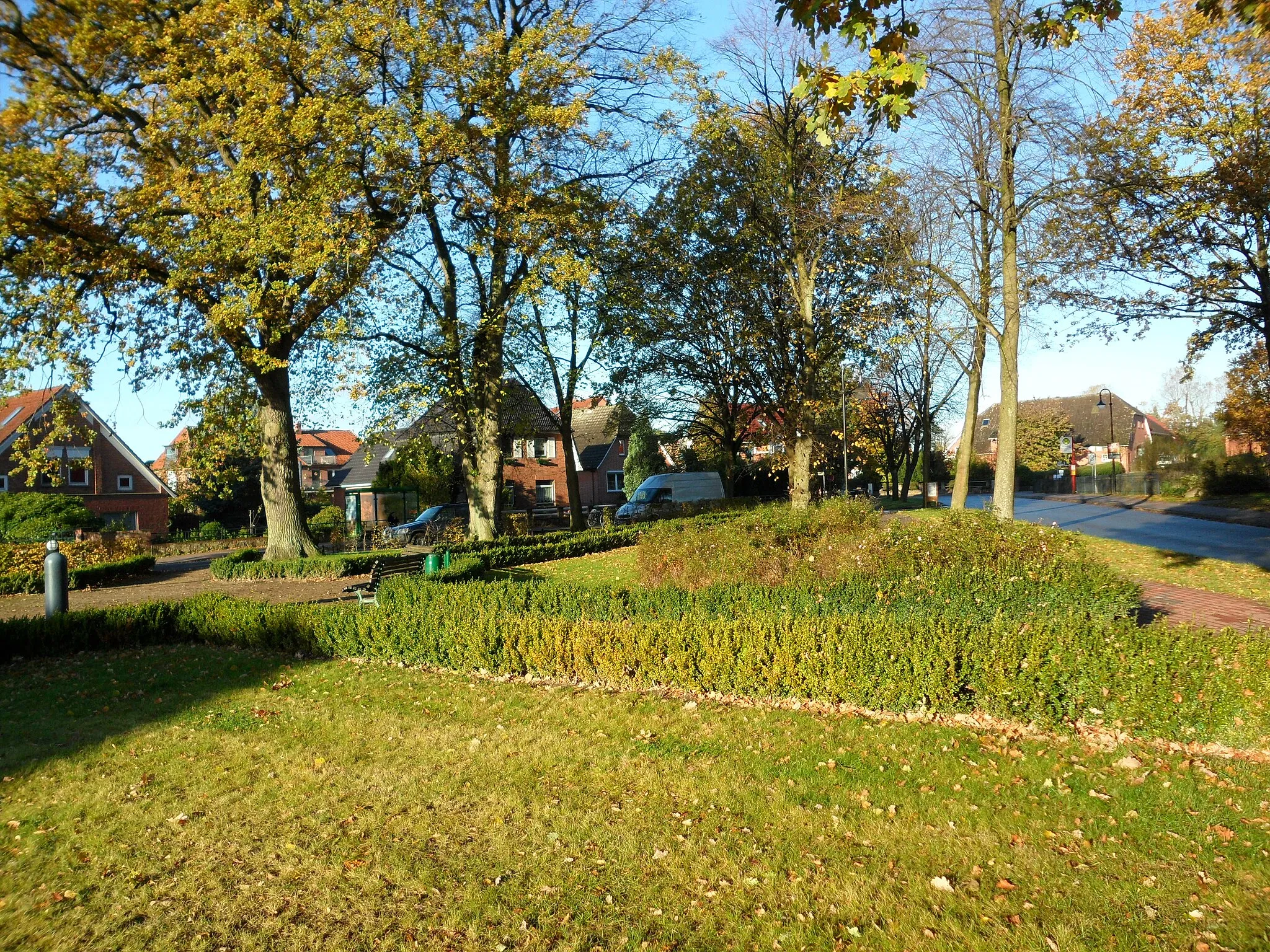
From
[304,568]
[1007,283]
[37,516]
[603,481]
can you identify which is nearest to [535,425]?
[603,481]

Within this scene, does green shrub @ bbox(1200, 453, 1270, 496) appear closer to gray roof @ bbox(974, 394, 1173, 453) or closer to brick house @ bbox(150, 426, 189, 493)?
gray roof @ bbox(974, 394, 1173, 453)

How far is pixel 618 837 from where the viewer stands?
4980mm

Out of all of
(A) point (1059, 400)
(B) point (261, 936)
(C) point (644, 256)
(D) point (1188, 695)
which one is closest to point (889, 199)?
(C) point (644, 256)

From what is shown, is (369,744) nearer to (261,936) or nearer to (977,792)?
(261,936)

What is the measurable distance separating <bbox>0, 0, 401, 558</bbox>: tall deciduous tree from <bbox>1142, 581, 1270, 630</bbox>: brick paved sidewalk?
15392 mm

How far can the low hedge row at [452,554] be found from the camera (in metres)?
19.6

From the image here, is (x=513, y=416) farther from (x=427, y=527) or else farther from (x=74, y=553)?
(x=74, y=553)

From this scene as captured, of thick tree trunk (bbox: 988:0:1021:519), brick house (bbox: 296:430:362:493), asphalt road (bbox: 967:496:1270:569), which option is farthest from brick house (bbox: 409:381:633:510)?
brick house (bbox: 296:430:362:493)

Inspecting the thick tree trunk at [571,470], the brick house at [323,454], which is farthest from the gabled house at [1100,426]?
the brick house at [323,454]

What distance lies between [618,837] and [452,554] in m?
13.9

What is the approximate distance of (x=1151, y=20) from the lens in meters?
20.1

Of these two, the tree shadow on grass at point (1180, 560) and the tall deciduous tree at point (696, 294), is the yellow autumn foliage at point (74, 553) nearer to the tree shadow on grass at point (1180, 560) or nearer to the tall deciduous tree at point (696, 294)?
the tall deciduous tree at point (696, 294)

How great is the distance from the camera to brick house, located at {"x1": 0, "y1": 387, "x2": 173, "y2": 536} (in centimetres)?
3762

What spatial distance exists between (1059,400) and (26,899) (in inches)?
3374
